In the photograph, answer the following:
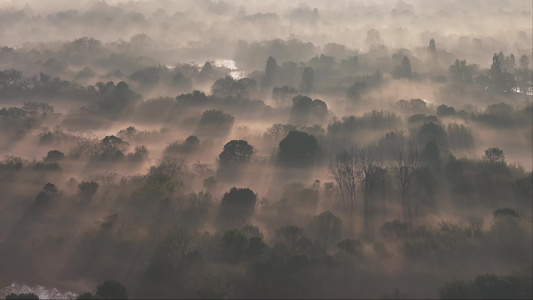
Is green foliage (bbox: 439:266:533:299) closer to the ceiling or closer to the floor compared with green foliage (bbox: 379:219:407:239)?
closer to the floor

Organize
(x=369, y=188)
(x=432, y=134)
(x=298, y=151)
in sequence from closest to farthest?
1. (x=369, y=188)
2. (x=298, y=151)
3. (x=432, y=134)

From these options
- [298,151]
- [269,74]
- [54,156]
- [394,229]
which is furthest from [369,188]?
[269,74]

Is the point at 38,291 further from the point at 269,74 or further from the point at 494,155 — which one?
the point at 269,74

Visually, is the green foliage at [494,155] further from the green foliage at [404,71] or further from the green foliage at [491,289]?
the green foliage at [404,71]

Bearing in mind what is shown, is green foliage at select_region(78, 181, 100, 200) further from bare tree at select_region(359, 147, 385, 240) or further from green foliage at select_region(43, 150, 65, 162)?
bare tree at select_region(359, 147, 385, 240)

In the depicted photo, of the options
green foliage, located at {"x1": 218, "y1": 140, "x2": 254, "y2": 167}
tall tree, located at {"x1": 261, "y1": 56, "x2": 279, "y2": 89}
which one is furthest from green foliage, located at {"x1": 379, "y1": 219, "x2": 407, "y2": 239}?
tall tree, located at {"x1": 261, "y1": 56, "x2": 279, "y2": 89}

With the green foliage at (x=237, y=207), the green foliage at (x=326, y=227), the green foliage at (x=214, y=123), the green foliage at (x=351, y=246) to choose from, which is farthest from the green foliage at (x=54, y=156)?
the green foliage at (x=351, y=246)

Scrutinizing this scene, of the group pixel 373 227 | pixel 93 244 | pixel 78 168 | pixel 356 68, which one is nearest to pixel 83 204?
pixel 93 244

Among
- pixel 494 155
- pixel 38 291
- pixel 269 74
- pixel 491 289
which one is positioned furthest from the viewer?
pixel 269 74
